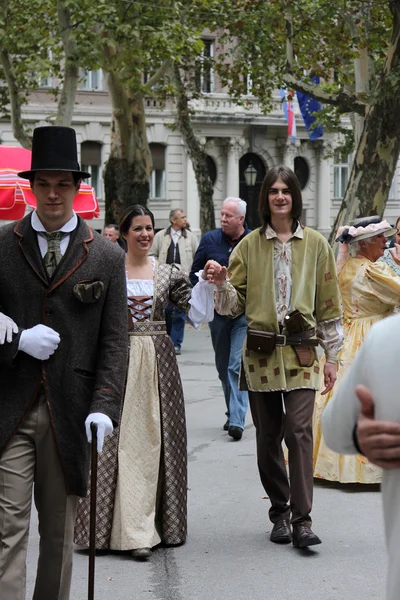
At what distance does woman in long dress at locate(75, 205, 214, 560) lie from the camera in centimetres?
657

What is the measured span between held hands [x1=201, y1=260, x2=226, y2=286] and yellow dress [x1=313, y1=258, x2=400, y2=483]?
1.93 m

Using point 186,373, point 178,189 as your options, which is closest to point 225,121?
point 178,189

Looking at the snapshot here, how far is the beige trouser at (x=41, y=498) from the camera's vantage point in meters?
4.45

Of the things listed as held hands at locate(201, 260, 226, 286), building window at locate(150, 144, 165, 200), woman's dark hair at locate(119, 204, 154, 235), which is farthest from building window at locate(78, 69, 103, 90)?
held hands at locate(201, 260, 226, 286)

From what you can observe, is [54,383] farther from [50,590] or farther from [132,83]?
[132,83]

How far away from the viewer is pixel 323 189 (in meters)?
52.9

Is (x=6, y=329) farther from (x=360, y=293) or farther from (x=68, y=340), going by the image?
(x=360, y=293)

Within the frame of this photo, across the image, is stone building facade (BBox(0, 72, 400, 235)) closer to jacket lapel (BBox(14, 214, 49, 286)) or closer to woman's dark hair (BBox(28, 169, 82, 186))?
woman's dark hair (BBox(28, 169, 82, 186))

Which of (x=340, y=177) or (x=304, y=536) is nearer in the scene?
(x=304, y=536)

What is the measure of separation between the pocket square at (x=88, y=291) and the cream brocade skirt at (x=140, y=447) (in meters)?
2.14

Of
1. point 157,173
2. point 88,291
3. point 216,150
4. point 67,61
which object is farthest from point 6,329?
point 216,150

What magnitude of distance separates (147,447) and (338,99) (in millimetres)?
17397

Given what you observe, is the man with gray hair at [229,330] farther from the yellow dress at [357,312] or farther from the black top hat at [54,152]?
the black top hat at [54,152]

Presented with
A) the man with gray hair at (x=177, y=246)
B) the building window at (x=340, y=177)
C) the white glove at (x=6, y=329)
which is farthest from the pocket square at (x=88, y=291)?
the building window at (x=340, y=177)
